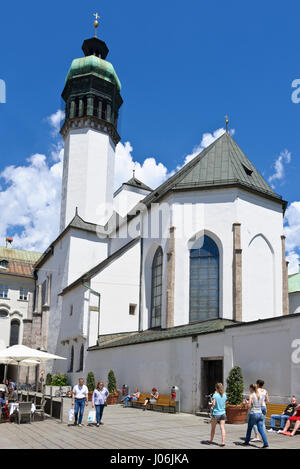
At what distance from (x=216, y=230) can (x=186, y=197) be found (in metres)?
2.98

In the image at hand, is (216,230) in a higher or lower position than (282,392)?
higher

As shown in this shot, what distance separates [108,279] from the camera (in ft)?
111

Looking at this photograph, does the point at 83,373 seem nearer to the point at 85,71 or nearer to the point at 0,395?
the point at 0,395

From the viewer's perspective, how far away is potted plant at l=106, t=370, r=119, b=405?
25.6 meters

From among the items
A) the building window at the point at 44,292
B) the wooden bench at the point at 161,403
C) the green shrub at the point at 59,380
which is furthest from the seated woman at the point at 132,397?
the building window at the point at 44,292

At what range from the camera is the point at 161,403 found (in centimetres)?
2203

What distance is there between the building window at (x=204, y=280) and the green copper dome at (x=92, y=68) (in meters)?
25.3

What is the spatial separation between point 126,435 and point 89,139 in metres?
36.5

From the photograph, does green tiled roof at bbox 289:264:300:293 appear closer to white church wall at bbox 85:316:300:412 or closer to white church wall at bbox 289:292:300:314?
white church wall at bbox 289:292:300:314

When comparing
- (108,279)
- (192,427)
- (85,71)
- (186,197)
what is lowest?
(192,427)

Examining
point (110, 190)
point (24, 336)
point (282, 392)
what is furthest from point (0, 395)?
point (24, 336)

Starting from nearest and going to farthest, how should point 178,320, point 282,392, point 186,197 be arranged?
point 282,392 → point 178,320 → point 186,197

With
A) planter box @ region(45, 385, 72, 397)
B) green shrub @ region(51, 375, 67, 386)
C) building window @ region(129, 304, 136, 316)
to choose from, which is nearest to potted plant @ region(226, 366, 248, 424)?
building window @ region(129, 304, 136, 316)

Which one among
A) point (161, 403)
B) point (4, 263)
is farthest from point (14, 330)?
point (161, 403)
